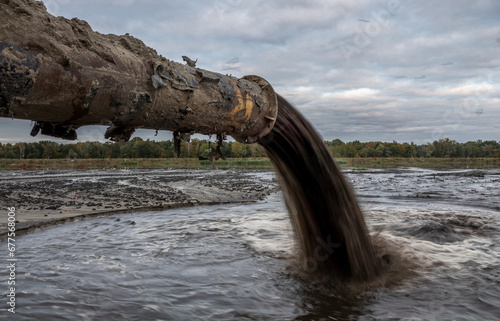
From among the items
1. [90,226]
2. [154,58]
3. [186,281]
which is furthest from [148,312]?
[90,226]

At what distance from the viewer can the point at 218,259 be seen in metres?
5.95

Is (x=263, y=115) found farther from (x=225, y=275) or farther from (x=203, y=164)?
(x=203, y=164)

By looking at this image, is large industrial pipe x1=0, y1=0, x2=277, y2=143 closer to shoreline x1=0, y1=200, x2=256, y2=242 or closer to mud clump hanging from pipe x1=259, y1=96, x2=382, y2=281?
mud clump hanging from pipe x1=259, y1=96, x2=382, y2=281

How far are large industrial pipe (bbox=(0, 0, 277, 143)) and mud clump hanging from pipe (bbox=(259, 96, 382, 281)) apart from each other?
916 millimetres

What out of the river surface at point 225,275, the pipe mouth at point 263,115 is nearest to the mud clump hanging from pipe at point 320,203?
the pipe mouth at point 263,115

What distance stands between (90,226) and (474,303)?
8094 mm

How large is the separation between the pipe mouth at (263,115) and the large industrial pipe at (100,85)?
0.06 metres

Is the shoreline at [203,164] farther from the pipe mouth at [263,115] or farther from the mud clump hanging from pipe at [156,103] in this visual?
the pipe mouth at [263,115]

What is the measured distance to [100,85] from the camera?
258 cm

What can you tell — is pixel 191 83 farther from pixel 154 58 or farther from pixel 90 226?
pixel 90 226

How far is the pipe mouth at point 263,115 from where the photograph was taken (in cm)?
387

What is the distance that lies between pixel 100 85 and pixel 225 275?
3.52 metres

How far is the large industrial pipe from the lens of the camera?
223 cm

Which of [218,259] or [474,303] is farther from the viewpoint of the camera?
[218,259]
